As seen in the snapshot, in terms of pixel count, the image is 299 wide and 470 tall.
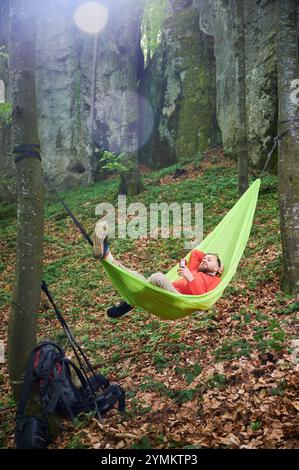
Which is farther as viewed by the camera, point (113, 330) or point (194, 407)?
point (113, 330)

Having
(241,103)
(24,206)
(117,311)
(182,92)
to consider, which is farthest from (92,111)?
(24,206)

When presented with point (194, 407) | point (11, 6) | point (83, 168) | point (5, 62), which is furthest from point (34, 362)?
point (5, 62)

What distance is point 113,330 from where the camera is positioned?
543 cm

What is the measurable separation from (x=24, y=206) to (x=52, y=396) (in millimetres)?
1618

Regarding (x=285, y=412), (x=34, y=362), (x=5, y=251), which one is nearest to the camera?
(x=285, y=412)

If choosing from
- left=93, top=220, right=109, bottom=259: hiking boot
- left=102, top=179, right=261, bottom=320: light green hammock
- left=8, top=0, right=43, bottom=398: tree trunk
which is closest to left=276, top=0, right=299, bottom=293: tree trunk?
left=102, top=179, right=261, bottom=320: light green hammock

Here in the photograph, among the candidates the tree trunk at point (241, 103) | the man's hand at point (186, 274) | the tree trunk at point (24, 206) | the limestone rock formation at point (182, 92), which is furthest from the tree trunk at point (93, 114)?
the tree trunk at point (24, 206)

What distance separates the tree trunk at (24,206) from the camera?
3180mm

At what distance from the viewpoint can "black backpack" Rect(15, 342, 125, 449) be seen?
2.96 meters

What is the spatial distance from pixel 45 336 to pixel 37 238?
2.90 metres

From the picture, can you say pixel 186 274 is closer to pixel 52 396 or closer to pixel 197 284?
pixel 197 284

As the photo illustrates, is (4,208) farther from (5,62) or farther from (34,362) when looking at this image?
(34,362)

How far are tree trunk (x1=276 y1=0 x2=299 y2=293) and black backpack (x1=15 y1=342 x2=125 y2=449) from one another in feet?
8.35

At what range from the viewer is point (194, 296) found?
348 centimetres
